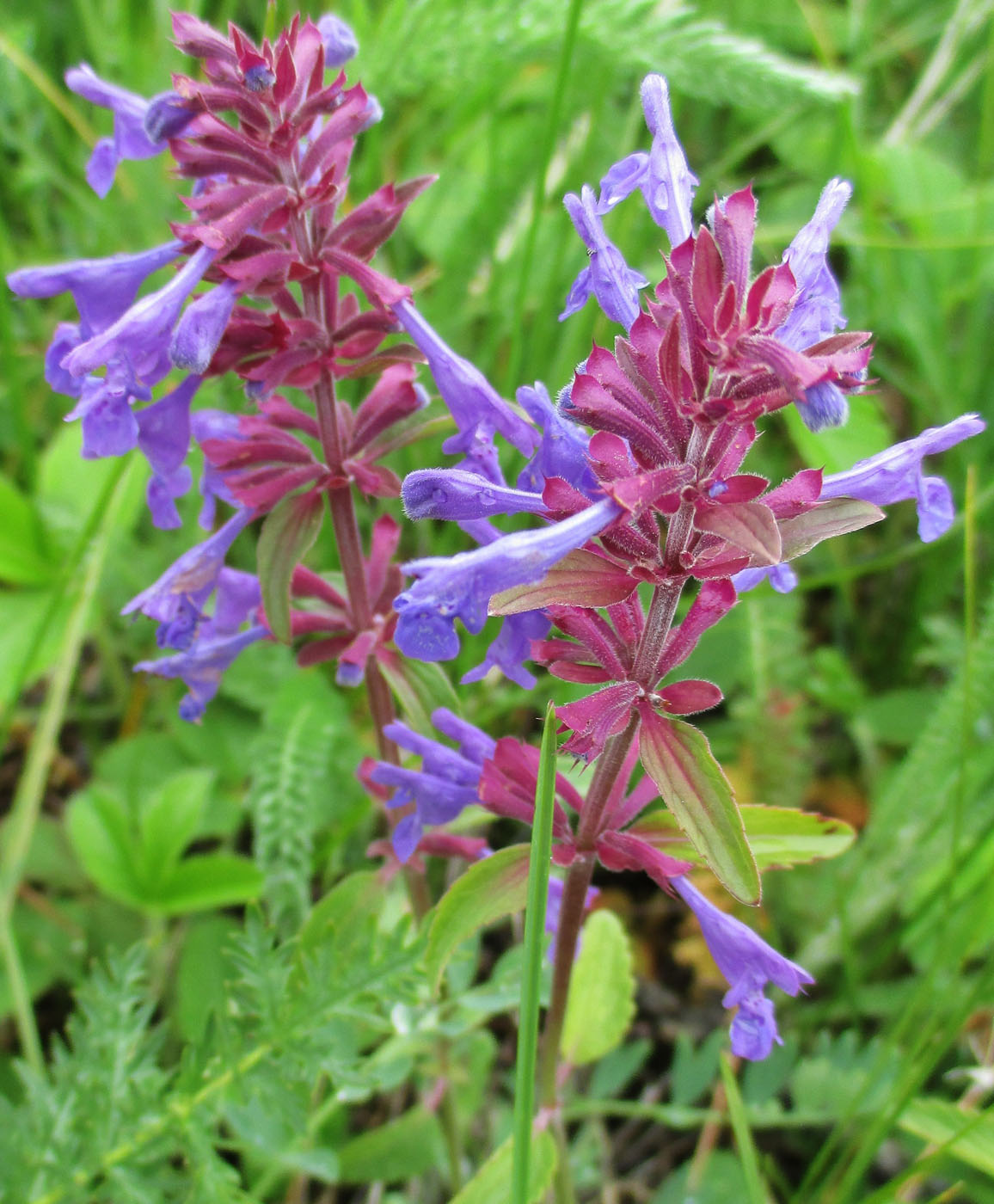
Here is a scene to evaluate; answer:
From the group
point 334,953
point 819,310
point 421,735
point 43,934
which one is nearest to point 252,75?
point 819,310

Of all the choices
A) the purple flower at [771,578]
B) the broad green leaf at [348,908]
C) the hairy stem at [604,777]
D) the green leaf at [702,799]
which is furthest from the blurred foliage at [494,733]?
the green leaf at [702,799]

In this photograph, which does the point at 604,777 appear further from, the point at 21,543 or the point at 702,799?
the point at 21,543

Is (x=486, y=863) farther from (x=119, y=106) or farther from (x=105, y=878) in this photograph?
(x=119, y=106)

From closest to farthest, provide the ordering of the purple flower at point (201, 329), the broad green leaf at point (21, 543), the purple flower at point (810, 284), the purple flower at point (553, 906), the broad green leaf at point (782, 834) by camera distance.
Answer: the purple flower at point (810, 284), the purple flower at point (201, 329), the broad green leaf at point (782, 834), the purple flower at point (553, 906), the broad green leaf at point (21, 543)

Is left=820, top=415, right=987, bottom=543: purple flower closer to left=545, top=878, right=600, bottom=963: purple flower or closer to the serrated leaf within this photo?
the serrated leaf

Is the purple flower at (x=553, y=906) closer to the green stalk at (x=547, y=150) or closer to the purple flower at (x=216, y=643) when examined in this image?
the purple flower at (x=216, y=643)

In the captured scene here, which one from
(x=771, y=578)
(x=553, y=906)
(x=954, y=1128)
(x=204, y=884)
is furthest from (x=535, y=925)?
(x=204, y=884)
